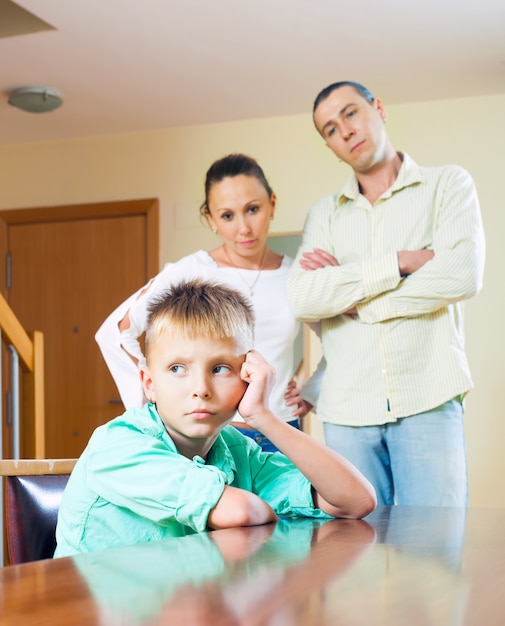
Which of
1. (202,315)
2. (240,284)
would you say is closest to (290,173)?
(240,284)

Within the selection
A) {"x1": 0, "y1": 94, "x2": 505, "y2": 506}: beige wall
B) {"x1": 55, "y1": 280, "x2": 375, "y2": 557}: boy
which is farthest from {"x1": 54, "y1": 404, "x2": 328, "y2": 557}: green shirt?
{"x1": 0, "y1": 94, "x2": 505, "y2": 506}: beige wall

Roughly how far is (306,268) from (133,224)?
2869mm

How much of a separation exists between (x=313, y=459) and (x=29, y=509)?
0.41 m

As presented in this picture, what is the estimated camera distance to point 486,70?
4.04 meters

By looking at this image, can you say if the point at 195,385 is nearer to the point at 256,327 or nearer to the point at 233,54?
the point at 256,327

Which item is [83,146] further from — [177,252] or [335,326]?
[335,326]

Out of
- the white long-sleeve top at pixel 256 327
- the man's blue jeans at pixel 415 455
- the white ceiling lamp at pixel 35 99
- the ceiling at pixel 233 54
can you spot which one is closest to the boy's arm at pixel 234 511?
the man's blue jeans at pixel 415 455

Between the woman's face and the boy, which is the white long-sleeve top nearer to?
the woman's face

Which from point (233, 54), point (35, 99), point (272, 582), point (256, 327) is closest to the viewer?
point (272, 582)

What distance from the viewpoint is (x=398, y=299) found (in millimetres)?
2217

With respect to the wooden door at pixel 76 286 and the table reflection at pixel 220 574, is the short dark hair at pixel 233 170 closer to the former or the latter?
the table reflection at pixel 220 574

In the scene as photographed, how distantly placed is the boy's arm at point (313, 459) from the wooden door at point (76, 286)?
378 cm

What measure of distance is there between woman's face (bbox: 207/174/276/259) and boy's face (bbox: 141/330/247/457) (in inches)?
43.9

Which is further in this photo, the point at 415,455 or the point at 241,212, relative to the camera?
the point at 241,212
